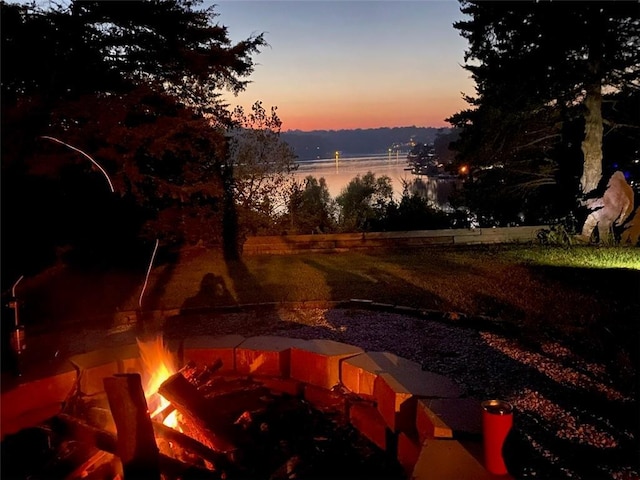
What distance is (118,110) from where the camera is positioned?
7.81 metres

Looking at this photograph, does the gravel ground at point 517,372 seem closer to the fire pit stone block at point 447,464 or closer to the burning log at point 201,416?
the fire pit stone block at point 447,464

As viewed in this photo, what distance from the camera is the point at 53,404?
3.36 meters

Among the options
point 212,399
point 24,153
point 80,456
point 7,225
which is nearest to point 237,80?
point 24,153

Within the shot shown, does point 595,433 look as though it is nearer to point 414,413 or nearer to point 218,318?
point 414,413

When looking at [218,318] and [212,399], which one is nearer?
[212,399]

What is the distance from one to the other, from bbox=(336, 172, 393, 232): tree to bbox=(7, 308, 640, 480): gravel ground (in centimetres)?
705

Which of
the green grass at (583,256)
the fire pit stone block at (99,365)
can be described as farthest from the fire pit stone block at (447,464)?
the green grass at (583,256)

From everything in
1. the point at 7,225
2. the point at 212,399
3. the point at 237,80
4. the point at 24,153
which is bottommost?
the point at 212,399

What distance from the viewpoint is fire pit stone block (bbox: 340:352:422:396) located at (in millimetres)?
3389

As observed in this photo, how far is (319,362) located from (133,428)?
62.8 inches

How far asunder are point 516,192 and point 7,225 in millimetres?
12481

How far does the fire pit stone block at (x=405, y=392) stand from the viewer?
117 inches

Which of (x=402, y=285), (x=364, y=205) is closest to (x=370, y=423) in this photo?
(x=402, y=285)

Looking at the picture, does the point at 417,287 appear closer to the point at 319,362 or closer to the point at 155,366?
the point at 319,362
